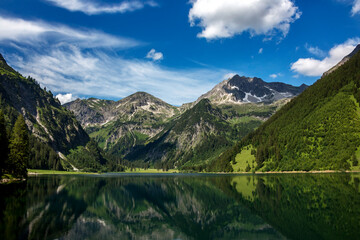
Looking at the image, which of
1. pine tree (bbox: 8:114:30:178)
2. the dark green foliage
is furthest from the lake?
the dark green foliage

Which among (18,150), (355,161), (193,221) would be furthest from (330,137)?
(18,150)

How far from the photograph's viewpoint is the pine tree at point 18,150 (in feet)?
297

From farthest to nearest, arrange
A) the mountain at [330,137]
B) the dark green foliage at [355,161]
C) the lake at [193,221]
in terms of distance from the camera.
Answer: the mountain at [330,137]
the dark green foliage at [355,161]
the lake at [193,221]

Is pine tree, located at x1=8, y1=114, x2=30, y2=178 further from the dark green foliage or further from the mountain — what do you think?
the dark green foliage

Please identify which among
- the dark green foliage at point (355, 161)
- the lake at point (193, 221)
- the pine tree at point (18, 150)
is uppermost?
the pine tree at point (18, 150)

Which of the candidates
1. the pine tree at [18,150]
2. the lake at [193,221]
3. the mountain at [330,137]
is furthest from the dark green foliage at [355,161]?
the pine tree at [18,150]

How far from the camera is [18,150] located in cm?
9238

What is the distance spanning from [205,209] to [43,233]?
2545cm

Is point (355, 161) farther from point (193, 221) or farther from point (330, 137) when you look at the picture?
point (193, 221)

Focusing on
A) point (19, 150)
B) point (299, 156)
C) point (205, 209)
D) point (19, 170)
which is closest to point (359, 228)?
point (205, 209)

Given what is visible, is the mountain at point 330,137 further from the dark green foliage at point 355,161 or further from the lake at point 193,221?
the lake at point 193,221

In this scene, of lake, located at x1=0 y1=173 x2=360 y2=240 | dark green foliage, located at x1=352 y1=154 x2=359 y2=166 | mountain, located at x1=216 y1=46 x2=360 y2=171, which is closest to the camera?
lake, located at x1=0 y1=173 x2=360 y2=240

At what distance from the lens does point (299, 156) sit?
176375 millimetres

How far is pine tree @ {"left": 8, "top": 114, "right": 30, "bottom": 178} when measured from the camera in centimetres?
9062
